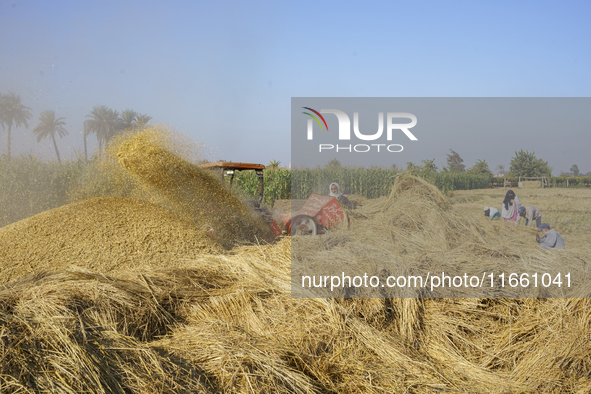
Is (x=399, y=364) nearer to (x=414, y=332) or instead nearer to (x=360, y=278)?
(x=414, y=332)

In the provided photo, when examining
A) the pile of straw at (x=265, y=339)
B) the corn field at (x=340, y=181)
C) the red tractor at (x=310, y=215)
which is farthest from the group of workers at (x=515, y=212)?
the red tractor at (x=310, y=215)

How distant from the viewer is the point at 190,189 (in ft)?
18.3

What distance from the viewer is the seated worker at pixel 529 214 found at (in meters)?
4.10

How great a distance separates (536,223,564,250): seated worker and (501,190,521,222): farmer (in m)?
0.38

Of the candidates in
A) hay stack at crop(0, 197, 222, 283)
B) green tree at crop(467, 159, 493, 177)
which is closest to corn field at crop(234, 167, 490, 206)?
green tree at crop(467, 159, 493, 177)

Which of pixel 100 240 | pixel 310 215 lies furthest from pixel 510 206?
pixel 100 240

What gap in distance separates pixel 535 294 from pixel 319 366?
189 centimetres

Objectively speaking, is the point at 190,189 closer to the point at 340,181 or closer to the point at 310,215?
the point at 310,215

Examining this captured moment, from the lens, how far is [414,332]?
2.74 meters

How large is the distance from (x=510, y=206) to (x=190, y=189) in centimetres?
433

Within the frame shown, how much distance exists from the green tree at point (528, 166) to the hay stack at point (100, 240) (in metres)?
3.67

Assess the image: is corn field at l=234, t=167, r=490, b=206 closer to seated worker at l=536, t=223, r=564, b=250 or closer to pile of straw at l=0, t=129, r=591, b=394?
pile of straw at l=0, t=129, r=591, b=394

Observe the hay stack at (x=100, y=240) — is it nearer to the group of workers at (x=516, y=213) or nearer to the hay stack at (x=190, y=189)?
the hay stack at (x=190, y=189)

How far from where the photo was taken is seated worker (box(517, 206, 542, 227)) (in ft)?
13.4
